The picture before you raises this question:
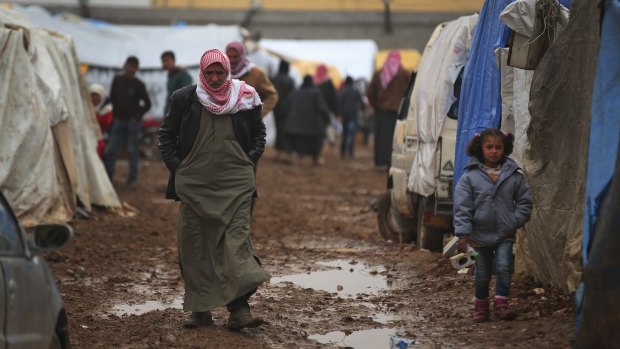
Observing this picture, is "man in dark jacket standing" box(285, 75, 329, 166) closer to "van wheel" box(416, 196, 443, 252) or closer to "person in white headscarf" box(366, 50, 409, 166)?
"person in white headscarf" box(366, 50, 409, 166)

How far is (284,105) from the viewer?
28656 mm

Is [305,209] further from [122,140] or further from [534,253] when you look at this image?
[534,253]

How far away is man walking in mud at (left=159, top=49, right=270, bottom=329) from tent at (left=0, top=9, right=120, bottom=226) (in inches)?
206

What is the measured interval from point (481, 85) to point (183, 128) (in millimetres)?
3107

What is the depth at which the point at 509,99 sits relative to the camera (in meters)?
10.0

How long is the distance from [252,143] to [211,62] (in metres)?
0.58

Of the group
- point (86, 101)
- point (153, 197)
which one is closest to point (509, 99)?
point (86, 101)

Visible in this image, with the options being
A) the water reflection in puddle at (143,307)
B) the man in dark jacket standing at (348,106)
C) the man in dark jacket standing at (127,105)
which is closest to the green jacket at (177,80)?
the man in dark jacket standing at (127,105)

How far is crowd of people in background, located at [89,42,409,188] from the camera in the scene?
42.1ft

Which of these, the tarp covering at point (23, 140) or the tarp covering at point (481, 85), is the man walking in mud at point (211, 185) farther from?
the tarp covering at point (23, 140)

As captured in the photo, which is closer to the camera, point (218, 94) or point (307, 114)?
point (218, 94)

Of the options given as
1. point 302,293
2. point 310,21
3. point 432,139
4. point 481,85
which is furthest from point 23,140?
point 310,21

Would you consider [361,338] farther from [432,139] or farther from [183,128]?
[432,139]

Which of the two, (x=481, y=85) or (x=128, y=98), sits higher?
(x=481, y=85)
